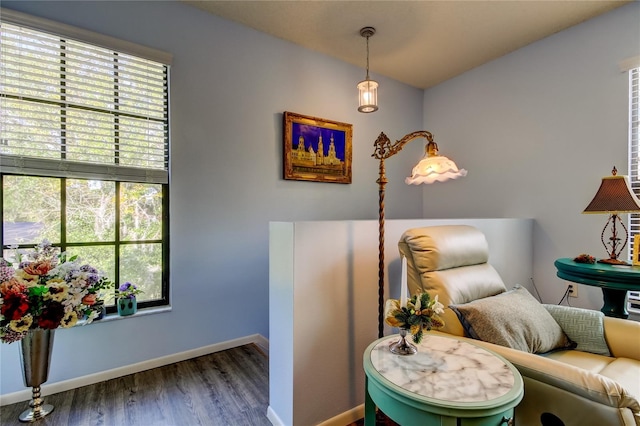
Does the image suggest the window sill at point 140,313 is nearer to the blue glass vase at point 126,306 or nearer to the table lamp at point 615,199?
the blue glass vase at point 126,306

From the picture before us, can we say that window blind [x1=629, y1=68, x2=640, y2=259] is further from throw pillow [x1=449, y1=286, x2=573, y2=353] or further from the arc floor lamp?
the arc floor lamp

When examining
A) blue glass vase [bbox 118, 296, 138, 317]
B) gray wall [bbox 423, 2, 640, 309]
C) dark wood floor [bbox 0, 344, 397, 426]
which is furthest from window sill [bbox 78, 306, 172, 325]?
gray wall [bbox 423, 2, 640, 309]

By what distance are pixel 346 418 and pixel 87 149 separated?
2.35m

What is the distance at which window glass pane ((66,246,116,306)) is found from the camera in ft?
6.57

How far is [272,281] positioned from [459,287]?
100 cm

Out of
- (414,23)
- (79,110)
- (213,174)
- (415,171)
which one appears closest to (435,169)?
(415,171)

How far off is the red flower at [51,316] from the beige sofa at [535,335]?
6.13 ft

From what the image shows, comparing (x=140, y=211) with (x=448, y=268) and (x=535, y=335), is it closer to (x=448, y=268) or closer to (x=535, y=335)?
(x=448, y=268)

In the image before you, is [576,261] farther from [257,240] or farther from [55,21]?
[55,21]

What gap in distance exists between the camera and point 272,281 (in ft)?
5.28

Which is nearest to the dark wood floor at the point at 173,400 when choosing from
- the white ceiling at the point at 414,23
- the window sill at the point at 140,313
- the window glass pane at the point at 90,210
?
the window sill at the point at 140,313

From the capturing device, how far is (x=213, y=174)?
243 cm

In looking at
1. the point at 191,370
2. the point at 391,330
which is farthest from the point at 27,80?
the point at 391,330

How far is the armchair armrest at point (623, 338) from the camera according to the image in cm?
139
